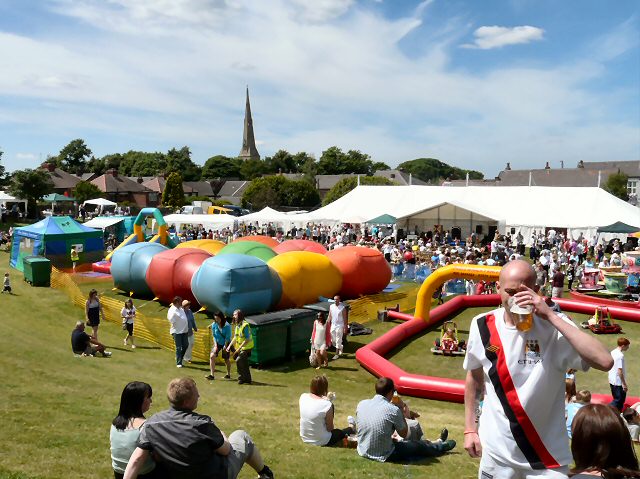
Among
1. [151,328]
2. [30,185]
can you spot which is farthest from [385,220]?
[30,185]

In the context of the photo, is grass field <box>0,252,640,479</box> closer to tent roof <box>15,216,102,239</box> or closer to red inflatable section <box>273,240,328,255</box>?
red inflatable section <box>273,240,328,255</box>

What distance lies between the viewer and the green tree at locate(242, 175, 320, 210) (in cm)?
7912

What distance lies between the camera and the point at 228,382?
11961 millimetres

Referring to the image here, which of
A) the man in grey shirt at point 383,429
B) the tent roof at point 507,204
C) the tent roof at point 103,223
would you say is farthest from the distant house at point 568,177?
the man in grey shirt at point 383,429

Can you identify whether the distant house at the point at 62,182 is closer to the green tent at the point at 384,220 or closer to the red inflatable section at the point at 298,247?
the green tent at the point at 384,220

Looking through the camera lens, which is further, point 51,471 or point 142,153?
point 142,153

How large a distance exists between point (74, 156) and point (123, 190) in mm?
32253

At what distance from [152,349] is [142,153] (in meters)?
106

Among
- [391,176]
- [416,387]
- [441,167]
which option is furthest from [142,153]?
[416,387]

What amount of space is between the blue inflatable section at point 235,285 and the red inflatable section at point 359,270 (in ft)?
12.8

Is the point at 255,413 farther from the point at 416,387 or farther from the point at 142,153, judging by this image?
the point at 142,153

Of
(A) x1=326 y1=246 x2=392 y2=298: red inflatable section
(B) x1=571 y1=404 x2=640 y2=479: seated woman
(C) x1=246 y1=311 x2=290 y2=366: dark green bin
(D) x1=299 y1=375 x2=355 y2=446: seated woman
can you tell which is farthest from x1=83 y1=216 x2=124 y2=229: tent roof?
(B) x1=571 y1=404 x2=640 y2=479: seated woman

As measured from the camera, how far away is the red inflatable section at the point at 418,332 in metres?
11.0

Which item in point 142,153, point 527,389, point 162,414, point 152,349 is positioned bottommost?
point 152,349
